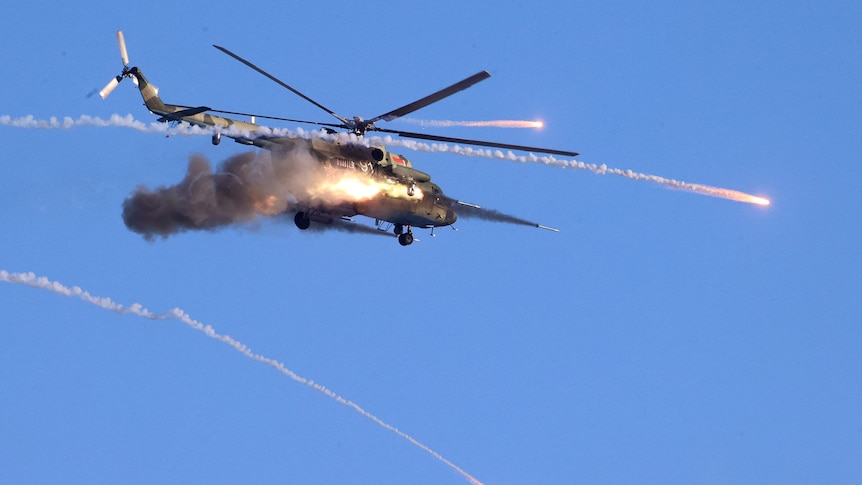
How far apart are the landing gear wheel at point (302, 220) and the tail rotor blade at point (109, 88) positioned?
32.3 ft

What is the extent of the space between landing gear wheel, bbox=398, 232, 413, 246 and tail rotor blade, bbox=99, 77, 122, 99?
14.9m

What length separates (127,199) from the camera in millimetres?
74750

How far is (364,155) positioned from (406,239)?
6383mm

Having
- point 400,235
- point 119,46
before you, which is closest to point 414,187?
point 400,235

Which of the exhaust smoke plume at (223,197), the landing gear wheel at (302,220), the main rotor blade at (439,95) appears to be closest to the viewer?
the main rotor blade at (439,95)

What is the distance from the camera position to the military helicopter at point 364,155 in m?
69.9

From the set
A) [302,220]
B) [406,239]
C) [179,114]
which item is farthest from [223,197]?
[406,239]

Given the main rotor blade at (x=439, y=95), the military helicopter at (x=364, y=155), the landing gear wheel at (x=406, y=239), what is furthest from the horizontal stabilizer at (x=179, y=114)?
the landing gear wheel at (x=406, y=239)

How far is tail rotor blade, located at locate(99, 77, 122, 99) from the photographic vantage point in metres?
69.8

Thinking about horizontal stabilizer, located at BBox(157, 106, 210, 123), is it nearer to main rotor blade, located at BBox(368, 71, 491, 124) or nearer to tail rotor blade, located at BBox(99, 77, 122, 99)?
tail rotor blade, located at BBox(99, 77, 122, 99)

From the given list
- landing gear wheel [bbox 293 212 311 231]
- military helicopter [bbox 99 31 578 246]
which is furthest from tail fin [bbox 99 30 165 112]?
landing gear wheel [bbox 293 212 311 231]

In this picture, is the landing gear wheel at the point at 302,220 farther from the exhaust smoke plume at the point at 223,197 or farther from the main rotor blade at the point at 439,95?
the main rotor blade at the point at 439,95

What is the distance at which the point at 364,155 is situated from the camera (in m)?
73.6

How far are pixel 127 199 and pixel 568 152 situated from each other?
1858cm
